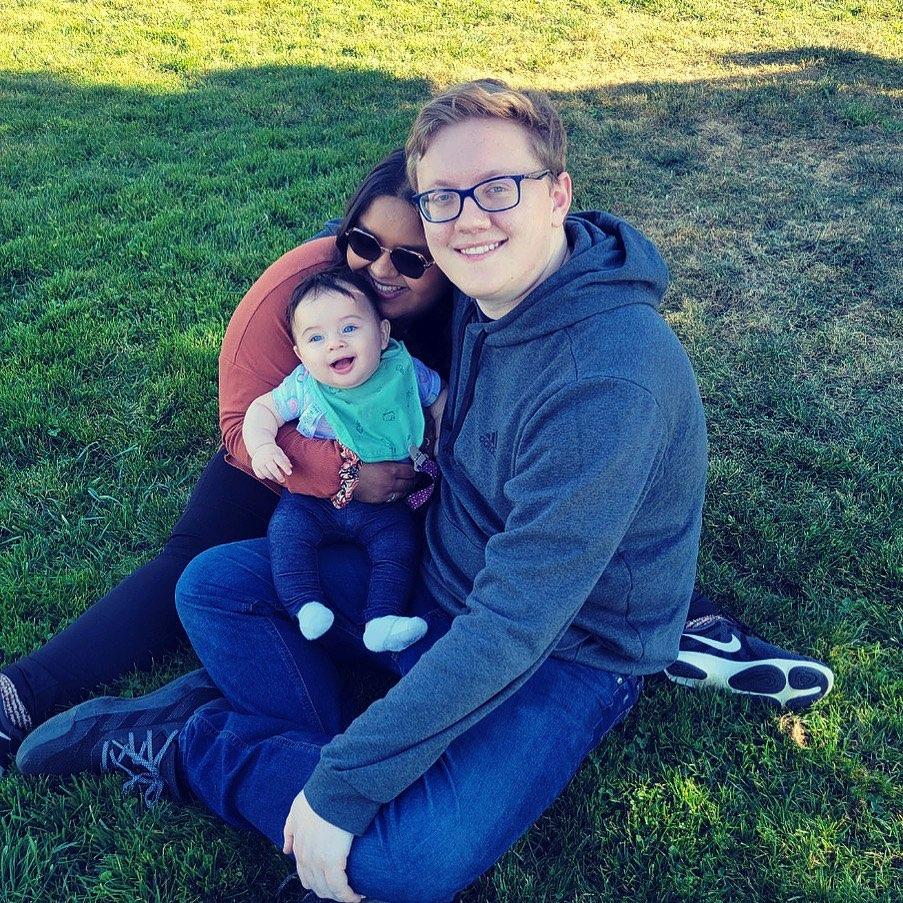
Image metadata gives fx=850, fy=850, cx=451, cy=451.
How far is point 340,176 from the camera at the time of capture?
6391 mm

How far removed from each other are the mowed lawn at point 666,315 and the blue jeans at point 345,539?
0.70 metres

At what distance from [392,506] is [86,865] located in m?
1.36

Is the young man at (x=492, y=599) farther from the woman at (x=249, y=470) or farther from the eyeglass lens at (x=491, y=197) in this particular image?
the woman at (x=249, y=470)

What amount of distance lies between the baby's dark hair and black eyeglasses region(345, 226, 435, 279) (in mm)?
81

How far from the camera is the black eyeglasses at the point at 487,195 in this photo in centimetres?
212

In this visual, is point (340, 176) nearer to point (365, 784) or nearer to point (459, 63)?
point (459, 63)

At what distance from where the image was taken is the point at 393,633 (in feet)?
8.17

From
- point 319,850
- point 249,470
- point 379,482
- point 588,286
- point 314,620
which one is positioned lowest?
point 319,850

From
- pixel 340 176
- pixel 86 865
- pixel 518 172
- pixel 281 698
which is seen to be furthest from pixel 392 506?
pixel 340 176

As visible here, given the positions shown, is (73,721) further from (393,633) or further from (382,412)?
(382,412)

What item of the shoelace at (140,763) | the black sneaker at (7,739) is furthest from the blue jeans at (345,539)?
the black sneaker at (7,739)

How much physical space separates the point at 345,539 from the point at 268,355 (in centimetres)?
71

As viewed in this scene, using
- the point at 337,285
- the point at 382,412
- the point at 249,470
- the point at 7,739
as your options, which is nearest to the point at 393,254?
the point at 337,285

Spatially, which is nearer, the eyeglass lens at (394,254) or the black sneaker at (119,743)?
the black sneaker at (119,743)
